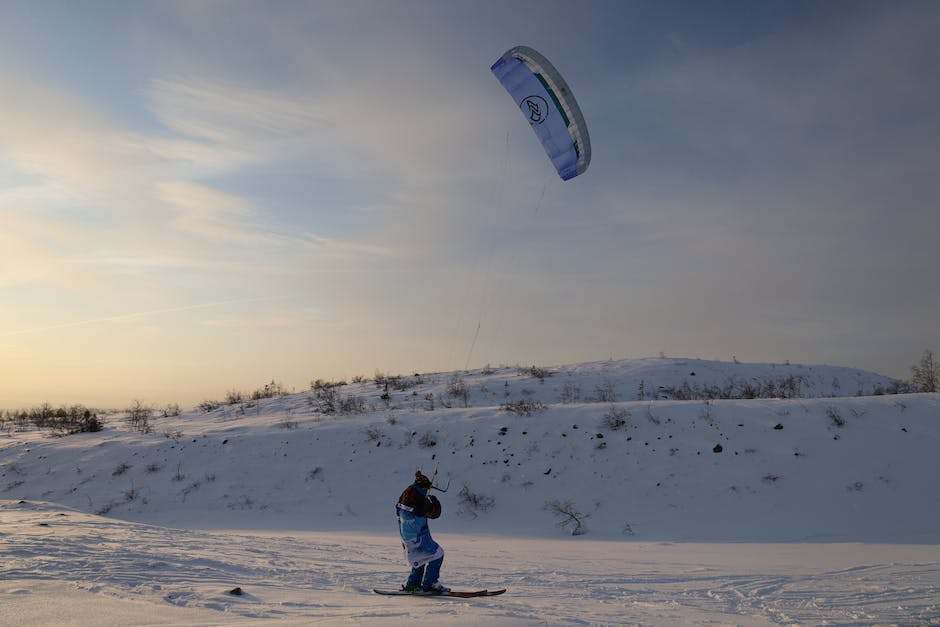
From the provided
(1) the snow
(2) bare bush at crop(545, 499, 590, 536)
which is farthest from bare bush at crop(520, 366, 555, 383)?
(2) bare bush at crop(545, 499, 590, 536)

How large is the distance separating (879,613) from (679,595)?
79.0 inches

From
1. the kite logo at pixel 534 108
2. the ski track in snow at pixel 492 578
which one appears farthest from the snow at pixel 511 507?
the kite logo at pixel 534 108

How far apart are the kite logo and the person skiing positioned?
8.33 metres

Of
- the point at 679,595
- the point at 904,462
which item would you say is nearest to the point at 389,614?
the point at 679,595

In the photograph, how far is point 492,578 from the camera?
27.7 feet

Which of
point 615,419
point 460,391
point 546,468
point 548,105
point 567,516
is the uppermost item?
point 548,105

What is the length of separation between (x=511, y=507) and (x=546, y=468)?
1.54 meters

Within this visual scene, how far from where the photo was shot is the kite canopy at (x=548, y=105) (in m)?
12.1

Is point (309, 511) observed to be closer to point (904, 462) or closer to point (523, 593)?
point (523, 593)

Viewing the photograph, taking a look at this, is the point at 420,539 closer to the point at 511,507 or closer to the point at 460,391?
the point at 511,507

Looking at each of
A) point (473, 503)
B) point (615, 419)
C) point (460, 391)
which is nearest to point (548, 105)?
point (615, 419)

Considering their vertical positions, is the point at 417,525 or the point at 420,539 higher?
the point at 417,525

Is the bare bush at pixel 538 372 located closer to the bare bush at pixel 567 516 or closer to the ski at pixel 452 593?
the bare bush at pixel 567 516

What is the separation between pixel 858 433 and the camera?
14.4 meters
